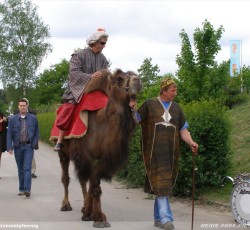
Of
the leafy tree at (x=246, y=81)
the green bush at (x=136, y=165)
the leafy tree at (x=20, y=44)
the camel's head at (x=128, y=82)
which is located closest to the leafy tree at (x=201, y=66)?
the leafy tree at (x=246, y=81)

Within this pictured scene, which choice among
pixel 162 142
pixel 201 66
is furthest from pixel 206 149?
pixel 201 66

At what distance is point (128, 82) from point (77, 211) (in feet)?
9.76

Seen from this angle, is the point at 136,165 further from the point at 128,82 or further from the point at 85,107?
the point at 128,82

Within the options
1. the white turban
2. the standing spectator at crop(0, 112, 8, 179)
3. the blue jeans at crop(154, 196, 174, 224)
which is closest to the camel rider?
the white turban

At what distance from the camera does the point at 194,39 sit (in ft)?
64.5

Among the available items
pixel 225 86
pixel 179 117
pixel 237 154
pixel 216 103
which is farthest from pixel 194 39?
pixel 179 117

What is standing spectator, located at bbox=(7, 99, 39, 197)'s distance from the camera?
10.7m

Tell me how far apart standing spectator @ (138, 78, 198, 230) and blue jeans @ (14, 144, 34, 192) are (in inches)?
150

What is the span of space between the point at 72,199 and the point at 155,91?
555 inches

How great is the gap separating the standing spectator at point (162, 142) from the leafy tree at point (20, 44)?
49.3 m

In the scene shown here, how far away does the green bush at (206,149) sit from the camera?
9.52 metres

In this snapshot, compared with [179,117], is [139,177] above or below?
below

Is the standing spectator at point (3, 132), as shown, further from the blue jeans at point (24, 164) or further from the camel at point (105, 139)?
the camel at point (105, 139)

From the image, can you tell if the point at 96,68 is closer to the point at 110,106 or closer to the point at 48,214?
the point at 110,106
